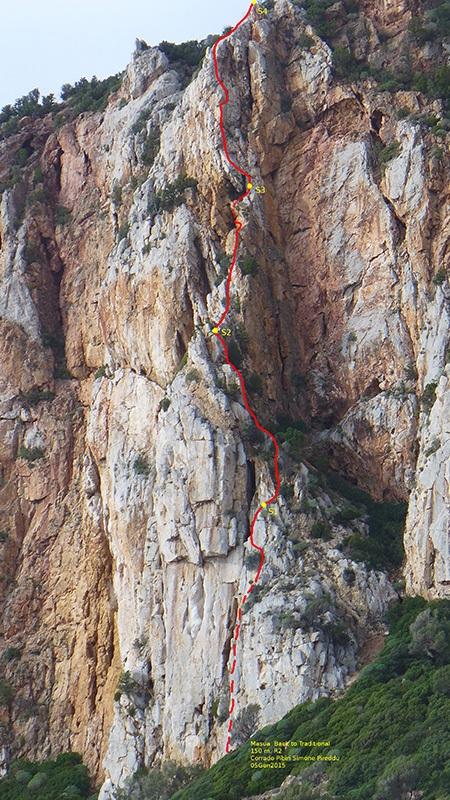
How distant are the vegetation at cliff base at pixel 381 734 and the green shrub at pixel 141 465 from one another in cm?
1312

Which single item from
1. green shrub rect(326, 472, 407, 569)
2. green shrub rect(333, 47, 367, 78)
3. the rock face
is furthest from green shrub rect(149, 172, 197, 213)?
green shrub rect(326, 472, 407, 569)

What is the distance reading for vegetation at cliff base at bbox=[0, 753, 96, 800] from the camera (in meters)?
49.0

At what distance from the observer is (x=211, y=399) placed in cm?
5022

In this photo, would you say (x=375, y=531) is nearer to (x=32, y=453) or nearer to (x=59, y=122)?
(x=32, y=453)

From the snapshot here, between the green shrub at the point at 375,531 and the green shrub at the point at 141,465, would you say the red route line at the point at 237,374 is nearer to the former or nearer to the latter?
the green shrub at the point at 375,531

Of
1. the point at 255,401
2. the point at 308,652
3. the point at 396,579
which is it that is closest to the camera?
the point at 308,652

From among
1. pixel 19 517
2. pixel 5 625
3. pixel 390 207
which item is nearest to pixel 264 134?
pixel 390 207

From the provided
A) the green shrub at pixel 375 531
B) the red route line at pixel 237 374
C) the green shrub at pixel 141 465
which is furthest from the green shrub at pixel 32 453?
the green shrub at pixel 375 531

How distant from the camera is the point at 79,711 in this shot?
52344 millimetres

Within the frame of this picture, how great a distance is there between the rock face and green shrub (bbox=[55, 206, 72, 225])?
1.16 m

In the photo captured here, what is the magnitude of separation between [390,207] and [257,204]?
6.26m

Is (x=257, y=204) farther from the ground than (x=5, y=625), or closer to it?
farther from the ground

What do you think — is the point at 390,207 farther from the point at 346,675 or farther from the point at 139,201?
the point at 346,675

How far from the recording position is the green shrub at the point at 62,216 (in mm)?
67125
